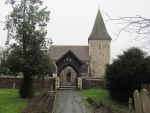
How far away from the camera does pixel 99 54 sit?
5084cm

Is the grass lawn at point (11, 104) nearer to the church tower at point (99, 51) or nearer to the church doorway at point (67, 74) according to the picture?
the church doorway at point (67, 74)

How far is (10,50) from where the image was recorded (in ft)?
68.4

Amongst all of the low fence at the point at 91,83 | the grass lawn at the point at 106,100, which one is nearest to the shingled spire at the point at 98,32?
the low fence at the point at 91,83

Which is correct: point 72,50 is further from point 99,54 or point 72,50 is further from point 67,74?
point 99,54

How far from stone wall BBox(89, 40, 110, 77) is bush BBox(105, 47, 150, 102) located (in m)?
27.2

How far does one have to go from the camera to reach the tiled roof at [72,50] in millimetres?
50559

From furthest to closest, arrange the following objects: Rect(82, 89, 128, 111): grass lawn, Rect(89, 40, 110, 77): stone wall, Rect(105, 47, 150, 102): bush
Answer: Rect(89, 40, 110, 77): stone wall < Rect(105, 47, 150, 102): bush < Rect(82, 89, 128, 111): grass lawn

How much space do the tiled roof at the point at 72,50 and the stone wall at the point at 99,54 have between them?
5.11 feet

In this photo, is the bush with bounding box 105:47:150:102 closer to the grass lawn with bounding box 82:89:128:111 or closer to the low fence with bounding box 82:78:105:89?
the grass lawn with bounding box 82:89:128:111

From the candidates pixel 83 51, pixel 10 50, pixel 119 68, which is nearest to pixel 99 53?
pixel 83 51

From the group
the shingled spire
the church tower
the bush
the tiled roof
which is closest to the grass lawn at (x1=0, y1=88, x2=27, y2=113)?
the bush

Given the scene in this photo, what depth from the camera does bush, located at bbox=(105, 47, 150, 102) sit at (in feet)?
68.9

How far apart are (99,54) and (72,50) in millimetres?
6348

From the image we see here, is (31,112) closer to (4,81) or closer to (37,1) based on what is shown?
(37,1)
